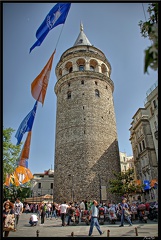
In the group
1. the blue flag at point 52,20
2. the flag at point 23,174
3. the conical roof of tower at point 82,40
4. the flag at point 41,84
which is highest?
the conical roof of tower at point 82,40

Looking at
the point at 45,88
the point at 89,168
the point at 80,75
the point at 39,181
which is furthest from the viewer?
the point at 39,181

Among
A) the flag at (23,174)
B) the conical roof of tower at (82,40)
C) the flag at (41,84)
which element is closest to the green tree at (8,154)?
the flag at (23,174)

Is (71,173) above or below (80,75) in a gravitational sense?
below

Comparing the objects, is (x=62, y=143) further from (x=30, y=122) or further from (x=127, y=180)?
(x=30, y=122)

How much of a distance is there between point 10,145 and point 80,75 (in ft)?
40.7

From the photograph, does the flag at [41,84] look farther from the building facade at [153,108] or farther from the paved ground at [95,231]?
the building facade at [153,108]

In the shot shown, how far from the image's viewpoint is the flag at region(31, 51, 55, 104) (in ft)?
31.4

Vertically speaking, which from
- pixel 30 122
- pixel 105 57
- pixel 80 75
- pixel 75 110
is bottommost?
pixel 30 122

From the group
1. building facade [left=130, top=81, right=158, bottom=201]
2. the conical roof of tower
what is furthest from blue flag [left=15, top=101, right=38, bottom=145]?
the conical roof of tower

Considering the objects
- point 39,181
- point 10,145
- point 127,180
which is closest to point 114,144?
point 127,180

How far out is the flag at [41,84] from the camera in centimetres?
958

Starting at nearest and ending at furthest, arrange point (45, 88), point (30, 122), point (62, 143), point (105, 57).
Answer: point (45, 88) → point (30, 122) → point (62, 143) → point (105, 57)

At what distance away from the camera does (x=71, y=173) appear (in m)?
21.1

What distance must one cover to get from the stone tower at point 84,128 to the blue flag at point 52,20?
Result: 1406 cm
